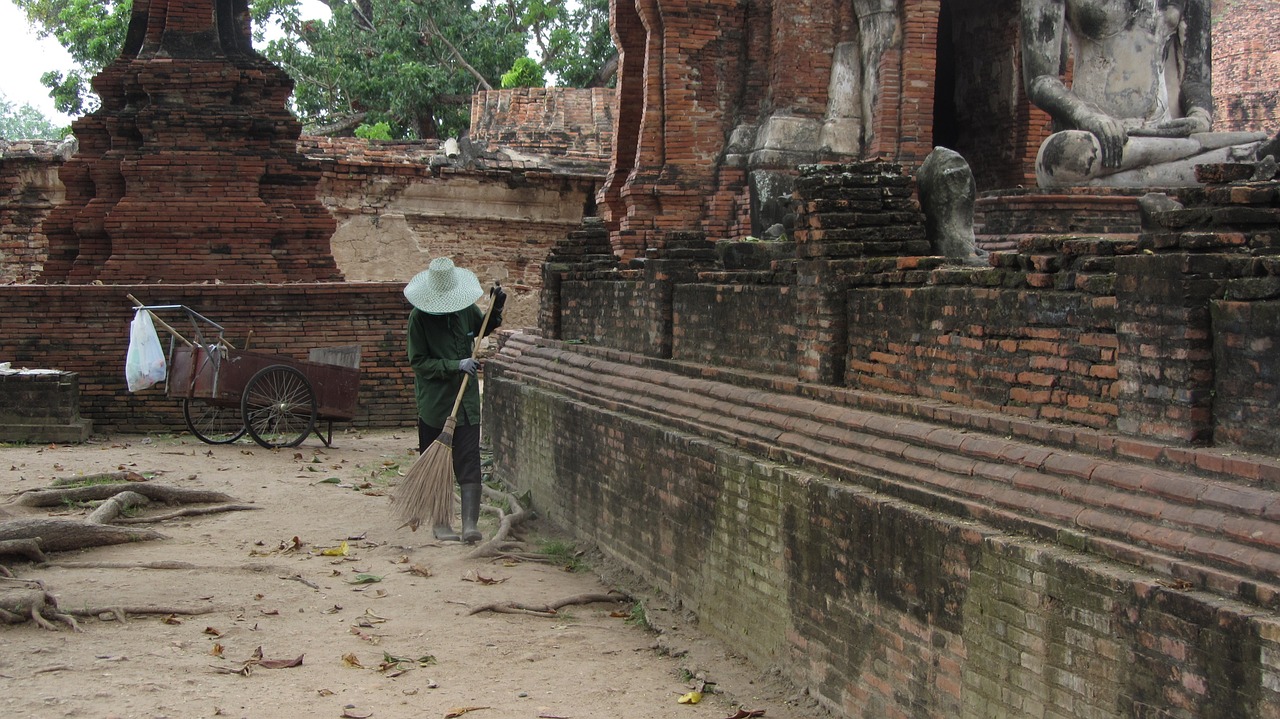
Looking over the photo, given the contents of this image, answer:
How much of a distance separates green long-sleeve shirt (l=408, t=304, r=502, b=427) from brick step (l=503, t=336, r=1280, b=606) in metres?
1.95

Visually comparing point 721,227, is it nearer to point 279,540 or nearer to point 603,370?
point 603,370

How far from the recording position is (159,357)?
11.4 m

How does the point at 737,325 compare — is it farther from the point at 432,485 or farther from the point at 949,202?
the point at 432,485

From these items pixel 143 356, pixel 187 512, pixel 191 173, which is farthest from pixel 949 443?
pixel 191 173

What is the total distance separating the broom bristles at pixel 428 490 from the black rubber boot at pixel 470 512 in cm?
11

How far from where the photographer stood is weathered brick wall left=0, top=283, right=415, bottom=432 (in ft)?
40.1

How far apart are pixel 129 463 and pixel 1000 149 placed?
337 inches

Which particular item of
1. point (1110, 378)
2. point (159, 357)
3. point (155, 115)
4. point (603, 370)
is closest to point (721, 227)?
point (603, 370)

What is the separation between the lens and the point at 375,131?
983 inches

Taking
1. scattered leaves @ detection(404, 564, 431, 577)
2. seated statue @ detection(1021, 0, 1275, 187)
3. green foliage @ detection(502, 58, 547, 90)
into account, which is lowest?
scattered leaves @ detection(404, 564, 431, 577)

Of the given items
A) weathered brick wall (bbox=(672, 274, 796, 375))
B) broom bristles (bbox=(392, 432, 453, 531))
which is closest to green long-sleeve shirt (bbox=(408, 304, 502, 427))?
broom bristles (bbox=(392, 432, 453, 531))

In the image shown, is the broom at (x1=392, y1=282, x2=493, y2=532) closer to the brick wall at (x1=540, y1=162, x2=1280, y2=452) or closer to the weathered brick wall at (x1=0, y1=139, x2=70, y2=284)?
the brick wall at (x1=540, y1=162, x2=1280, y2=452)

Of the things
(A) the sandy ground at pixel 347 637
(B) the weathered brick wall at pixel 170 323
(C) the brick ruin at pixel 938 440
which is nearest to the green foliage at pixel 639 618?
(A) the sandy ground at pixel 347 637

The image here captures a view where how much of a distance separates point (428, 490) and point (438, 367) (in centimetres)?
78
